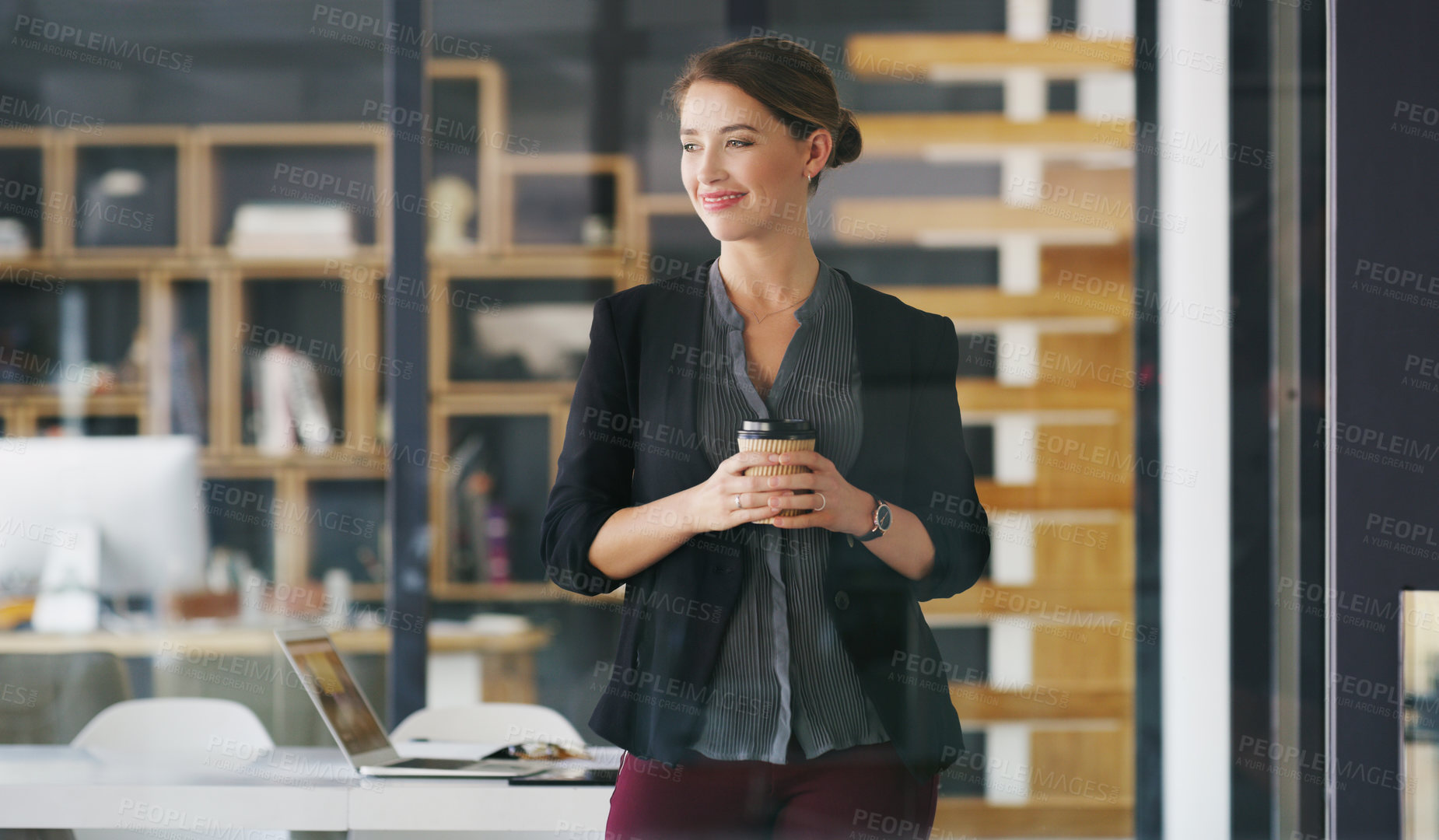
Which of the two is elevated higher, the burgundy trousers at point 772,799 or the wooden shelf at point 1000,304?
the wooden shelf at point 1000,304

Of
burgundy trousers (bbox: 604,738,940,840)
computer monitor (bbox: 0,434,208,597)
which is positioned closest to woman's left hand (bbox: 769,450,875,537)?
burgundy trousers (bbox: 604,738,940,840)

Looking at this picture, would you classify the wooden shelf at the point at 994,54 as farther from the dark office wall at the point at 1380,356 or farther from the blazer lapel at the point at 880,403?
the blazer lapel at the point at 880,403

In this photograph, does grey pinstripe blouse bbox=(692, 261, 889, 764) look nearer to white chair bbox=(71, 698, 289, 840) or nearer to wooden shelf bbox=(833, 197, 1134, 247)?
wooden shelf bbox=(833, 197, 1134, 247)

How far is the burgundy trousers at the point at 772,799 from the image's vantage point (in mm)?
1490

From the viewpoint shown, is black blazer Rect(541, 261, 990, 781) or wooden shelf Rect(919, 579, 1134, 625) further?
wooden shelf Rect(919, 579, 1134, 625)

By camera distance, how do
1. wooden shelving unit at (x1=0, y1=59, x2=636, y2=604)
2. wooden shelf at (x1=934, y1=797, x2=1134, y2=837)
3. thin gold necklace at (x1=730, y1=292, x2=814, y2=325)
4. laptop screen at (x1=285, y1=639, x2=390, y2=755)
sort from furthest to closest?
wooden shelving unit at (x1=0, y1=59, x2=636, y2=604)
wooden shelf at (x1=934, y1=797, x2=1134, y2=837)
laptop screen at (x1=285, y1=639, x2=390, y2=755)
thin gold necklace at (x1=730, y1=292, x2=814, y2=325)

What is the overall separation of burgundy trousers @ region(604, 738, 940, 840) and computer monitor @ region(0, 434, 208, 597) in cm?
141

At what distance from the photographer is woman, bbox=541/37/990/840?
155 cm

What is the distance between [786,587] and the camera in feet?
5.39

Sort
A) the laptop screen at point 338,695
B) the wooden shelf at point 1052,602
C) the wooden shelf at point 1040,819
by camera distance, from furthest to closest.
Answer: the wooden shelf at point 1052,602 < the wooden shelf at point 1040,819 < the laptop screen at point 338,695

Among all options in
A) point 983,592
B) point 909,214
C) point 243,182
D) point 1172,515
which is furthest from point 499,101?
point 1172,515

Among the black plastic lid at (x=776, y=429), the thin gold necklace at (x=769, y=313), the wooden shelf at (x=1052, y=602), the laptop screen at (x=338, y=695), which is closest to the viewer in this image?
the black plastic lid at (x=776, y=429)

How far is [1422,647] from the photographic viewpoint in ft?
7.06

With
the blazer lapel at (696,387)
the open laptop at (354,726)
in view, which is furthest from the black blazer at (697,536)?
the open laptop at (354,726)
